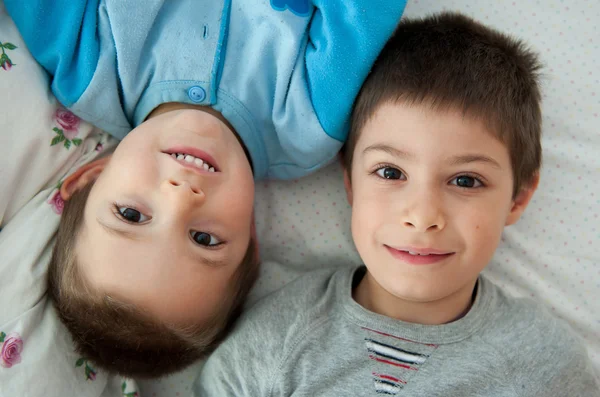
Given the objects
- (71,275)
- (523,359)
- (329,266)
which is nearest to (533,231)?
(523,359)

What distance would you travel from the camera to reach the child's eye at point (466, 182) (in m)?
1.09

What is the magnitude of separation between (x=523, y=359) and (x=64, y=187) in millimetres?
1004

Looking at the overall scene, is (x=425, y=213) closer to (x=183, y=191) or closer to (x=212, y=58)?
(x=183, y=191)

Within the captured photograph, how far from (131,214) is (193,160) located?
16 centimetres

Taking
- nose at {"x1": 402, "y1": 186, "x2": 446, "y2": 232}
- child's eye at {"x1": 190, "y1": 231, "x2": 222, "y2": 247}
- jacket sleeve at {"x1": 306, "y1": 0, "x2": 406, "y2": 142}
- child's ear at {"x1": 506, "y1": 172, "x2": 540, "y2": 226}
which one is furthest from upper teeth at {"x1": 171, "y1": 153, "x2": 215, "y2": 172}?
child's ear at {"x1": 506, "y1": 172, "x2": 540, "y2": 226}

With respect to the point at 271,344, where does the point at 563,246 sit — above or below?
above

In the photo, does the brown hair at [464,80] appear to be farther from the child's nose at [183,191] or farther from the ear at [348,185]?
the child's nose at [183,191]

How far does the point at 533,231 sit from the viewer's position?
137cm

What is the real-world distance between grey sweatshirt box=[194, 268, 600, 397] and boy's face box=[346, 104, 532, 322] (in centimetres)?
11

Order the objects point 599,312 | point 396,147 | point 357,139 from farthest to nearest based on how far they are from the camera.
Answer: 1. point 599,312
2. point 357,139
3. point 396,147

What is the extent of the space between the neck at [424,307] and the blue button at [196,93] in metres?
0.54

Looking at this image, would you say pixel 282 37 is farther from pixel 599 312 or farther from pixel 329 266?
pixel 599 312

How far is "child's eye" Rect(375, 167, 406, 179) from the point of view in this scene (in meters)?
1.12

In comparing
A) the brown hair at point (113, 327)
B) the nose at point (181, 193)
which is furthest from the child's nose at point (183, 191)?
the brown hair at point (113, 327)
